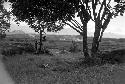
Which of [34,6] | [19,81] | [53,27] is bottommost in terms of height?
[19,81]

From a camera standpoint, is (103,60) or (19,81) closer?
(19,81)

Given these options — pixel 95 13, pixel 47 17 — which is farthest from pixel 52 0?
pixel 95 13

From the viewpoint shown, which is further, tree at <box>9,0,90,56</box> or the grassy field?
tree at <box>9,0,90,56</box>

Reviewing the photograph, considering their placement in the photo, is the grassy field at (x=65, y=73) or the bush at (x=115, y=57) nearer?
the grassy field at (x=65, y=73)

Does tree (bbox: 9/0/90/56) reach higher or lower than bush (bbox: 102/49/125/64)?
higher

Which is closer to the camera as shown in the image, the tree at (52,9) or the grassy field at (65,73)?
the grassy field at (65,73)

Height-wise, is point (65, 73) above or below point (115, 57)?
below

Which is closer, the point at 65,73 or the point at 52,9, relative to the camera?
the point at 65,73

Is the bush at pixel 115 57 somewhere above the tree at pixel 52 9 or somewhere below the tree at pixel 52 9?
below

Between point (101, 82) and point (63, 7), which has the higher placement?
point (63, 7)

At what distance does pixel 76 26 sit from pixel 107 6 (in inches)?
168

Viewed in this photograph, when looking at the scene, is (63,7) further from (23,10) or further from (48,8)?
(23,10)

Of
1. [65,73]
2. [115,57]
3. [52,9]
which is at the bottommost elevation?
[65,73]

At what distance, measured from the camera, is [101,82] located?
15859mm
